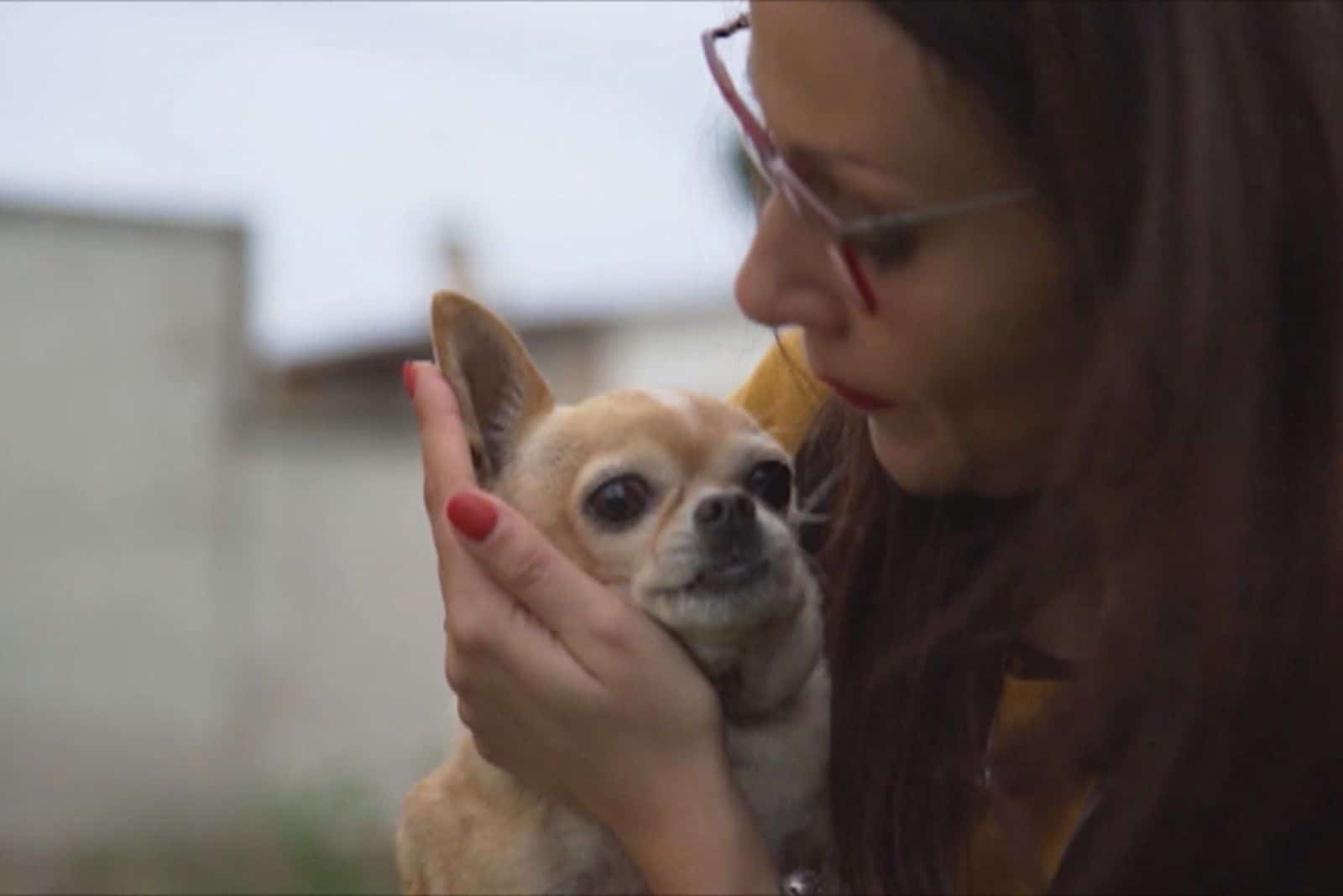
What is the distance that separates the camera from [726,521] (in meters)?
1.59

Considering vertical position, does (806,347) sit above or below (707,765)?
above

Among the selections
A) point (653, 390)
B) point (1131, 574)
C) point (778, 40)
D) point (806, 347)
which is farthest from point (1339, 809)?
point (653, 390)

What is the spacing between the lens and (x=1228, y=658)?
1198mm

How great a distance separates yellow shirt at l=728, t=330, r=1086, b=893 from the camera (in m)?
1.35

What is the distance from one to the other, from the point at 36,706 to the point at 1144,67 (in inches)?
164

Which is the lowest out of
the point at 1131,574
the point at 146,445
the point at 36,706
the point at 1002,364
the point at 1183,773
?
the point at 36,706

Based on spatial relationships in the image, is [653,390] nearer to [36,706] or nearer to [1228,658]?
[1228,658]

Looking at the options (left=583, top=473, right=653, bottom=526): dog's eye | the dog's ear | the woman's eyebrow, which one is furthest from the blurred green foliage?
the woman's eyebrow

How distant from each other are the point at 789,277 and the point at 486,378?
495 mm

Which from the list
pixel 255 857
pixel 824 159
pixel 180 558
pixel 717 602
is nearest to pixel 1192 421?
pixel 824 159

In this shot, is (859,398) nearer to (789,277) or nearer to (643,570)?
(789,277)

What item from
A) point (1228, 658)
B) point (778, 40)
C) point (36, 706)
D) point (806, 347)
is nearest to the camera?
point (1228, 658)

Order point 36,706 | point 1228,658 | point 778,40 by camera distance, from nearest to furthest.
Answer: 1. point 1228,658
2. point 778,40
3. point 36,706

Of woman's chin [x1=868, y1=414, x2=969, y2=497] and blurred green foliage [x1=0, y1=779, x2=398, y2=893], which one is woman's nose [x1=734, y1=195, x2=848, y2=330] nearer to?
woman's chin [x1=868, y1=414, x2=969, y2=497]
